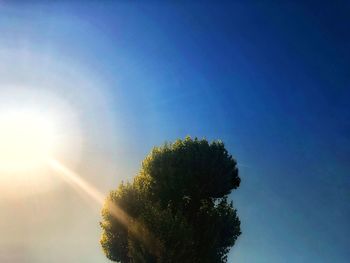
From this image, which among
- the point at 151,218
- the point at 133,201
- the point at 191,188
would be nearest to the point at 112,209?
the point at 133,201

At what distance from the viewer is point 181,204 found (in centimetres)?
4084

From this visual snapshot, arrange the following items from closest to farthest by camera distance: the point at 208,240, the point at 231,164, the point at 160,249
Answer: the point at 160,249 < the point at 208,240 < the point at 231,164

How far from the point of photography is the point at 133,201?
41469mm

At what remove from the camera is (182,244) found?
38.5 metres

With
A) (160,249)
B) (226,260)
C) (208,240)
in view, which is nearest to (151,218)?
(160,249)

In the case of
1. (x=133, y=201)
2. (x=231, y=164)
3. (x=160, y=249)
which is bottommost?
(x=160, y=249)

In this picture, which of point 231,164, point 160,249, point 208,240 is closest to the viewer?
point 160,249

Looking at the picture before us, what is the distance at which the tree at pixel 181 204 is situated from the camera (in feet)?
128

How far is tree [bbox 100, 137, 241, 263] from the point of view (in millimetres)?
39125

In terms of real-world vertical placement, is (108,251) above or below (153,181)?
below

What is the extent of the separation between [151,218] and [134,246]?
9.89 ft

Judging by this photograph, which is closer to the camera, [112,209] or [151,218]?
[151,218]

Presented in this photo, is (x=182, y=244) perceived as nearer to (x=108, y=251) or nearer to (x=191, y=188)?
(x=191, y=188)

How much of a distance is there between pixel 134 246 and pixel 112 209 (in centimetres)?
467
